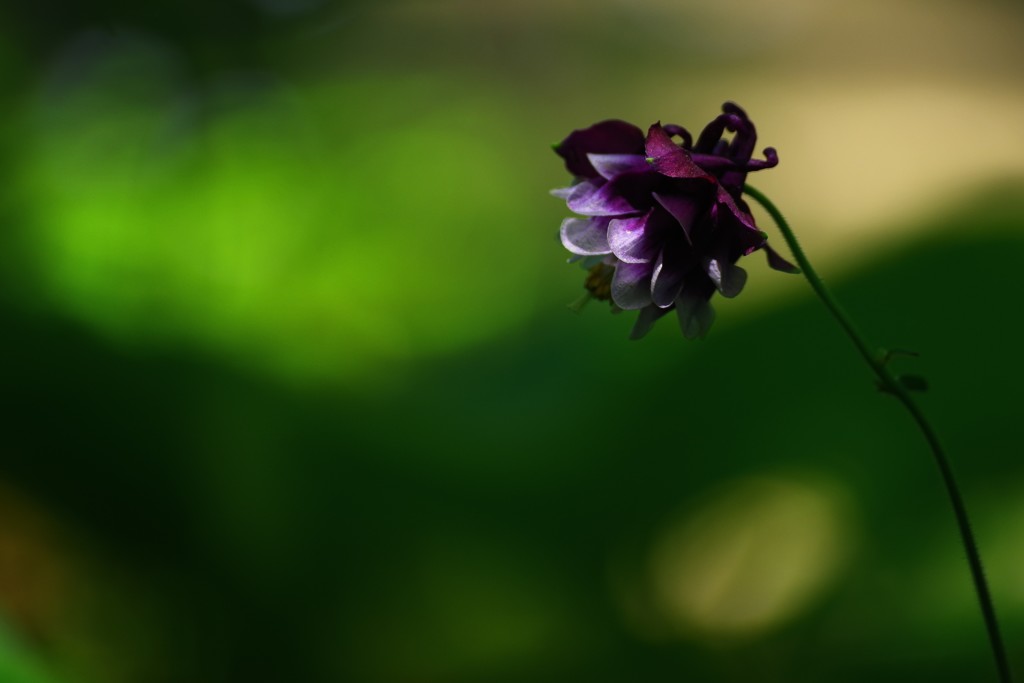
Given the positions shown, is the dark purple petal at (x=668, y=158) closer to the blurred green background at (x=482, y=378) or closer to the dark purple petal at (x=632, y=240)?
the dark purple petal at (x=632, y=240)

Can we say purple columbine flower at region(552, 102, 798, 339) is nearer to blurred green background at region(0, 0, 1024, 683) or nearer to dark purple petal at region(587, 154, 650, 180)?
dark purple petal at region(587, 154, 650, 180)

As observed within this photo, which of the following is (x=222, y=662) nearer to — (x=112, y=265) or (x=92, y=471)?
(x=92, y=471)

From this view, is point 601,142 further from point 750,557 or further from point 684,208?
point 750,557

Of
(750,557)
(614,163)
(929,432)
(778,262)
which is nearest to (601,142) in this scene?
(614,163)

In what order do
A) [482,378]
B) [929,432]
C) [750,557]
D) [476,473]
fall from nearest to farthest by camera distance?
[929,432] → [750,557] → [476,473] → [482,378]

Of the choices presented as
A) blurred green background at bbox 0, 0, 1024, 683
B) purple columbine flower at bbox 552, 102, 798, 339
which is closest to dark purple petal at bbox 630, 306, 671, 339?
purple columbine flower at bbox 552, 102, 798, 339

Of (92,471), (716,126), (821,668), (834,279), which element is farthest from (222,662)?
(716,126)

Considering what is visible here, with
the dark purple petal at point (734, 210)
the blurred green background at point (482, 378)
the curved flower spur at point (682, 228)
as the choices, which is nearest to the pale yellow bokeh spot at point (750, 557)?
the blurred green background at point (482, 378)
